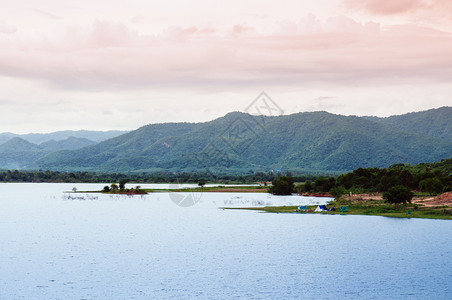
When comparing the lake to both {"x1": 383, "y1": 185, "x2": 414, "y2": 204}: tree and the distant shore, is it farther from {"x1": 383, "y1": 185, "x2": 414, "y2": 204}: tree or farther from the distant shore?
{"x1": 383, "y1": 185, "x2": 414, "y2": 204}: tree

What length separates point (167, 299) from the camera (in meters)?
40.2

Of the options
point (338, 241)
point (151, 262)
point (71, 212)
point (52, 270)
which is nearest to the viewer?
point (52, 270)

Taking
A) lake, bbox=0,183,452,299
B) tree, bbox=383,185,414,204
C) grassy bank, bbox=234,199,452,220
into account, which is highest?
tree, bbox=383,185,414,204

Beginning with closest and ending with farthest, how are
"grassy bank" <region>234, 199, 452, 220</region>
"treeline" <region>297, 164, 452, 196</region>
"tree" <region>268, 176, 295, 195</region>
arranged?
1. "grassy bank" <region>234, 199, 452, 220</region>
2. "treeline" <region>297, 164, 452, 196</region>
3. "tree" <region>268, 176, 295, 195</region>

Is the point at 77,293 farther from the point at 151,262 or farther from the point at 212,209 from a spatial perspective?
the point at 212,209

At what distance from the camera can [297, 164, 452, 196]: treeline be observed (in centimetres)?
11488

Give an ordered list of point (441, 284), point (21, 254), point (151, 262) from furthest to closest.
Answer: point (21, 254) < point (151, 262) < point (441, 284)

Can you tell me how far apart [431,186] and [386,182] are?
13.7 m

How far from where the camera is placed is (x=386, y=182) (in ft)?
413

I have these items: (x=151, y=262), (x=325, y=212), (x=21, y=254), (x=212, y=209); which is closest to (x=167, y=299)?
(x=151, y=262)

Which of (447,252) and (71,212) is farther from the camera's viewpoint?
(71,212)

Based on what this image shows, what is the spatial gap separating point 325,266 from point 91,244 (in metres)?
31.9

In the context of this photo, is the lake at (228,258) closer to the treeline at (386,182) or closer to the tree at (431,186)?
the tree at (431,186)

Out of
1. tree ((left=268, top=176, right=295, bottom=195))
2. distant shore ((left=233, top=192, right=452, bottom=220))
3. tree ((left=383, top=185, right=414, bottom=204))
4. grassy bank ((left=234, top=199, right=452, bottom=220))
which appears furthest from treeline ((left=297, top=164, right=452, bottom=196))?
tree ((left=383, top=185, right=414, bottom=204))
